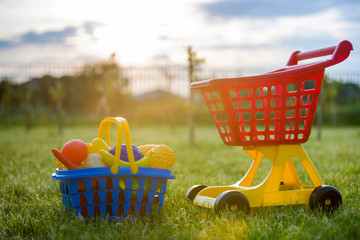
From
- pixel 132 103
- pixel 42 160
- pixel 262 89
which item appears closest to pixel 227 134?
pixel 262 89

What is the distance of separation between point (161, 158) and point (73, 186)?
0.58 meters

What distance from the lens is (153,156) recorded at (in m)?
2.48

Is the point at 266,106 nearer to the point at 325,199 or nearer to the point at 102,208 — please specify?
the point at 325,199

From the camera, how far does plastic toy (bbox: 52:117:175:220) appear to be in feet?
7.36

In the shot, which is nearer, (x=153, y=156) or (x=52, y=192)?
(x=153, y=156)

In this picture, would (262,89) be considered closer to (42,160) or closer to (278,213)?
(278,213)

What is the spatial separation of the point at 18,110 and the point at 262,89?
19840mm

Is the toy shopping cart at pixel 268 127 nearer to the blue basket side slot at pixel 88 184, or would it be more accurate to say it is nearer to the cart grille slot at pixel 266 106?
the cart grille slot at pixel 266 106

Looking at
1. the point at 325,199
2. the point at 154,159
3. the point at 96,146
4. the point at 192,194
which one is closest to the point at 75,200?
the point at 96,146

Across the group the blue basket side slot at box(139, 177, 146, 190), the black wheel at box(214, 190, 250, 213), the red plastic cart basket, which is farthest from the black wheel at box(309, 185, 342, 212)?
the blue basket side slot at box(139, 177, 146, 190)

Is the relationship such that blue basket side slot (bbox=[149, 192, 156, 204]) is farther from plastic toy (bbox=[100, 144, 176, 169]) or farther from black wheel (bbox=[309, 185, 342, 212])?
black wheel (bbox=[309, 185, 342, 212])

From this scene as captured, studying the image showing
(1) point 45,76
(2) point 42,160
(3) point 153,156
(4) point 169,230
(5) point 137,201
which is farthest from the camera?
(1) point 45,76

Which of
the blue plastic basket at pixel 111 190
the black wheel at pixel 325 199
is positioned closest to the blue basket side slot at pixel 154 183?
the blue plastic basket at pixel 111 190

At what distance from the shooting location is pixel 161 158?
248 cm
